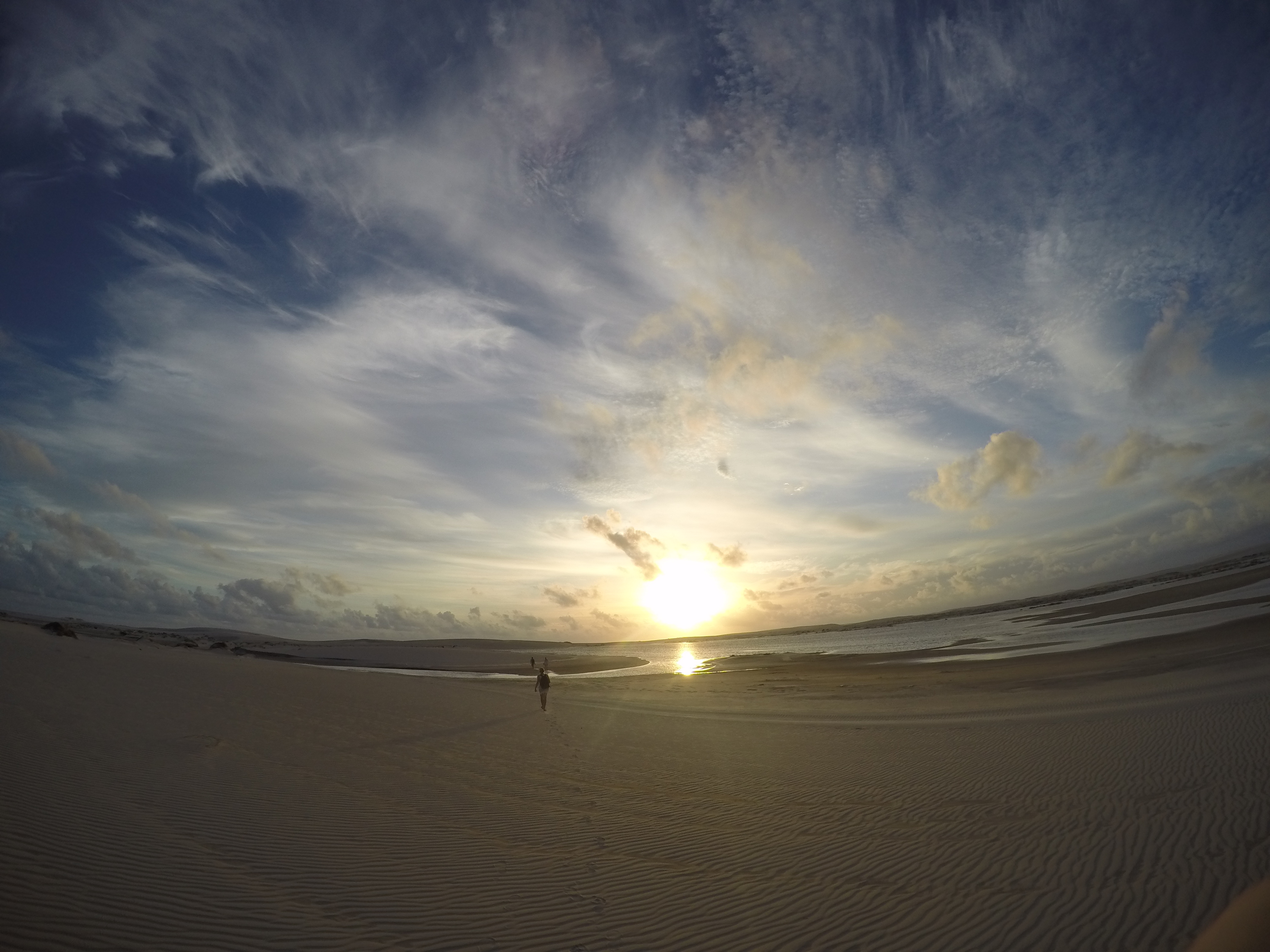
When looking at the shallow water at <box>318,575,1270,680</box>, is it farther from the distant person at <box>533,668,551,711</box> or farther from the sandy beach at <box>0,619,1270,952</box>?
the sandy beach at <box>0,619,1270,952</box>

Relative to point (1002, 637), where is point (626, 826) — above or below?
below

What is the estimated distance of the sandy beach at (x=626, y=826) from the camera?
7383mm

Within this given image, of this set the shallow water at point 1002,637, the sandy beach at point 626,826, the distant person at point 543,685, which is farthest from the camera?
the shallow water at point 1002,637

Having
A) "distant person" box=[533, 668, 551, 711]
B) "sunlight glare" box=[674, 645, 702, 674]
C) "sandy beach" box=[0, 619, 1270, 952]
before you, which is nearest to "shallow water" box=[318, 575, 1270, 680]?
"sunlight glare" box=[674, 645, 702, 674]

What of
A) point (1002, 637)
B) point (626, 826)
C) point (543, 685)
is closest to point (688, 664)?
point (1002, 637)

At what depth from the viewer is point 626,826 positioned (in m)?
11.5

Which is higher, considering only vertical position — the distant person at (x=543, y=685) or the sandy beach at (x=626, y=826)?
the distant person at (x=543, y=685)

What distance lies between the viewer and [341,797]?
1217 centimetres

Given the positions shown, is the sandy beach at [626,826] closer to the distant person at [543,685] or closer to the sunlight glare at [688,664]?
the distant person at [543,685]

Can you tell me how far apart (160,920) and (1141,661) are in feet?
125

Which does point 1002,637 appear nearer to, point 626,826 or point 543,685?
point 543,685

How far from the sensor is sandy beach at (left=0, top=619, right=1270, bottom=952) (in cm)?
738

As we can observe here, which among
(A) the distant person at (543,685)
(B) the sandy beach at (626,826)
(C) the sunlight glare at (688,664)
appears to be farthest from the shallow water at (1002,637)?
(B) the sandy beach at (626,826)

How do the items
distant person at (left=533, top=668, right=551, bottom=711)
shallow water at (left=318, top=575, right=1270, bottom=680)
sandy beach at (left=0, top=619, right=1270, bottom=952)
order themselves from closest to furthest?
sandy beach at (left=0, top=619, right=1270, bottom=952), distant person at (left=533, top=668, right=551, bottom=711), shallow water at (left=318, top=575, right=1270, bottom=680)
